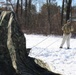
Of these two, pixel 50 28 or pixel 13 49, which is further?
pixel 50 28

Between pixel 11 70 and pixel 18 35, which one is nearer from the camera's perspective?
pixel 11 70

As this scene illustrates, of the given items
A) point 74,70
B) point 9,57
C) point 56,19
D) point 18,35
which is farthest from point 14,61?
point 56,19

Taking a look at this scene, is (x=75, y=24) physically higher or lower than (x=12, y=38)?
lower

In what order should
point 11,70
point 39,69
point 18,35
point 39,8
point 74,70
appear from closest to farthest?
point 11,70 < point 18,35 < point 39,69 < point 74,70 < point 39,8

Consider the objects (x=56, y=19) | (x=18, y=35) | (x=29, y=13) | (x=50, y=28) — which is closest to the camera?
(x=18, y=35)

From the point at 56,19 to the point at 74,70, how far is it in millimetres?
33464

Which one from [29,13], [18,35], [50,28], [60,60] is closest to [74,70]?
[60,60]

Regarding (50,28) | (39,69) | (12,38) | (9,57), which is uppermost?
(12,38)

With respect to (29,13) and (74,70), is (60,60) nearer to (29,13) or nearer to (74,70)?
(74,70)

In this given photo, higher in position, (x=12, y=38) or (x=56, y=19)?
(x=12, y=38)

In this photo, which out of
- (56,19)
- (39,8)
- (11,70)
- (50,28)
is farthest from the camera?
(39,8)

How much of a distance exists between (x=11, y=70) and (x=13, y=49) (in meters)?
0.50

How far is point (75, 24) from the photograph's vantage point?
36.7 m

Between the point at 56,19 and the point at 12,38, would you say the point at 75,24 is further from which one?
the point at 12,38
